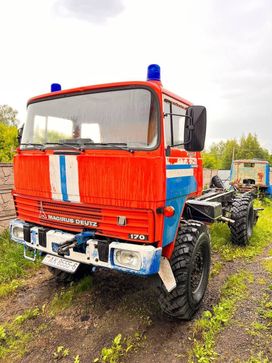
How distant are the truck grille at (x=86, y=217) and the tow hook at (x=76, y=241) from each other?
0.26 feet

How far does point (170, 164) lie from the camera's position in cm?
Answer: 285

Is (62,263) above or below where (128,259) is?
Result: below

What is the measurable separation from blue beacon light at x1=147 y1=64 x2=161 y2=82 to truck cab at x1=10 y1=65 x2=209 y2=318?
0.01 metres

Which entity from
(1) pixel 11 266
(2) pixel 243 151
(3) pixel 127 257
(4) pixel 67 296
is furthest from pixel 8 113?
(2) pixel 243 151

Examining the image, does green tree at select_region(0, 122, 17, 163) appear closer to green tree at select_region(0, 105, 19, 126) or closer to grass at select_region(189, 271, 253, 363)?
grass at select_region(189, 271, 253, 363)

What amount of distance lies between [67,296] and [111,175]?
198 centimetres

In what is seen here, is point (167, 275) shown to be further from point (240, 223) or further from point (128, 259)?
point (240, 223)

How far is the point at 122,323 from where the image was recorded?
3.20 meters

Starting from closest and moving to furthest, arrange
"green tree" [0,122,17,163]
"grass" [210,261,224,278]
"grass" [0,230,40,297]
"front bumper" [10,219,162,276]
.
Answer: "front bumper" [10,219,162,276] → "grass" [0,230,40,297] → "grass" [210,261,224,278] → "green tree" [0,122,17,163]

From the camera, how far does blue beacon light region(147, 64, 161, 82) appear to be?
114 inches

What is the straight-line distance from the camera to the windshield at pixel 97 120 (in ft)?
8.92

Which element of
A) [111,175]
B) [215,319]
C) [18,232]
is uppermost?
[111,175]

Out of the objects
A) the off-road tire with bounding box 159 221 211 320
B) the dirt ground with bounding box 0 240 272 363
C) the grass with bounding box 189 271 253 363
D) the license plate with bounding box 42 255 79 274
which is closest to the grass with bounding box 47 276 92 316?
the dirt ground with bounding box 0 240 272 363

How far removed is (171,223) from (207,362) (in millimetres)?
1245
